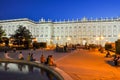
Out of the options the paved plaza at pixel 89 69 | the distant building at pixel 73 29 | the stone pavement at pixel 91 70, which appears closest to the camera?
the stone pavement at pixel 91 70

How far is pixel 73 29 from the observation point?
12975 centimetres

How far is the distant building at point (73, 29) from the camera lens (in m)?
121

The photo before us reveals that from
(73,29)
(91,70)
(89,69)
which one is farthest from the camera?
(73,29)

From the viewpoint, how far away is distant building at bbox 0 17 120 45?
12144 cm

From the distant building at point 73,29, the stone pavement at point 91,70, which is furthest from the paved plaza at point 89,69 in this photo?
the distant building at point 73,29

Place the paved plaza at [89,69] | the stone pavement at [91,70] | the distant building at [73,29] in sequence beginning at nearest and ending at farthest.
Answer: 1. the stone pavement at [91,70]
2. the paved plaza at [89,69]
3. the distant building at [73,29]

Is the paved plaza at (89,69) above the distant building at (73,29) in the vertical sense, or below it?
below

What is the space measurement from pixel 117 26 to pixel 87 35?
17.1 m

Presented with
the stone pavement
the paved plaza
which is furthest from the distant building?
the stone pavement

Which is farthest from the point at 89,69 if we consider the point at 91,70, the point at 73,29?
the point at 73,29

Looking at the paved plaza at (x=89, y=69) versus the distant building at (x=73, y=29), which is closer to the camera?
the paved plaza at (x=89, y=69)

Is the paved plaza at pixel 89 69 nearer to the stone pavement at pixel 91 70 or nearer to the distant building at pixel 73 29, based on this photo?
the stone pavement at pixel 91 70

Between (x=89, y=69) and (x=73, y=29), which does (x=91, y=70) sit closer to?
(x=89, y=69)

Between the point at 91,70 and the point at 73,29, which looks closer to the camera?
the point at 91,70
